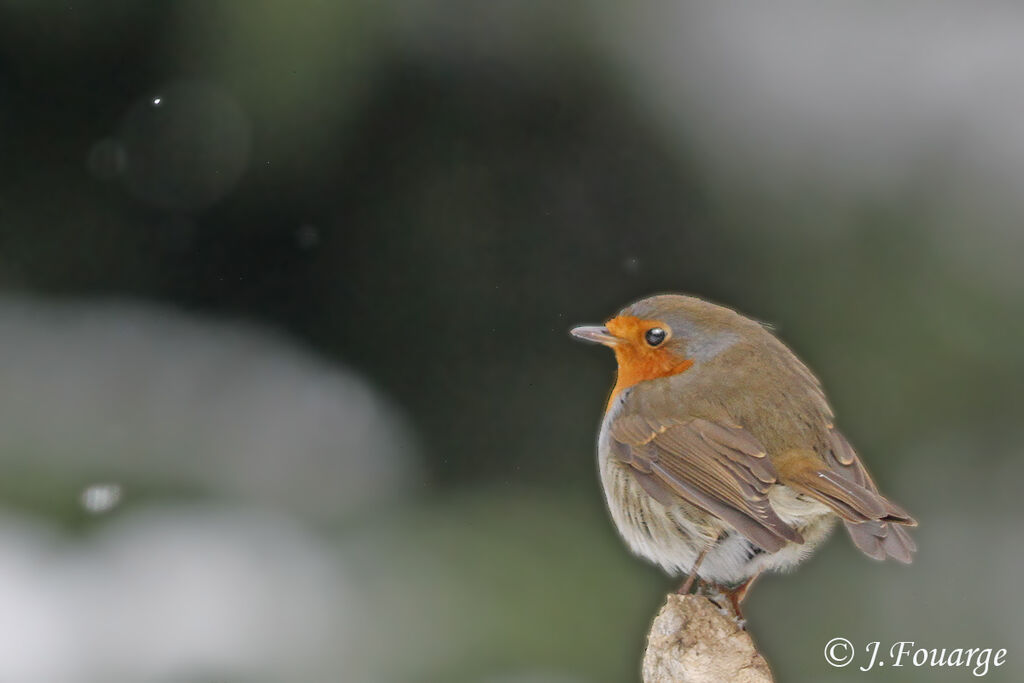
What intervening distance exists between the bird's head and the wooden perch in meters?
0.77

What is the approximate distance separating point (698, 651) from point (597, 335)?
35.4 inches

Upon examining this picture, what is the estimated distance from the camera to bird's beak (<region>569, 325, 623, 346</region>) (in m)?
2.63

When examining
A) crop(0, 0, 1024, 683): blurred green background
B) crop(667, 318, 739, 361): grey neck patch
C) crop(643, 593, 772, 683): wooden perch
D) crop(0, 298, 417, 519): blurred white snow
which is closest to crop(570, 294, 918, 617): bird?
crop(667, 318, 739, 361): grey neck patch

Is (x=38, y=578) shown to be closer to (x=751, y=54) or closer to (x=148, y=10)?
(x=148, y=10)

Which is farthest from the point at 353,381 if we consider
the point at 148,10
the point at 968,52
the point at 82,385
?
the point at 968,52

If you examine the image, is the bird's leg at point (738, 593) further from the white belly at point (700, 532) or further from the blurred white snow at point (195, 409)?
the blurred white snow at point (195, 409)

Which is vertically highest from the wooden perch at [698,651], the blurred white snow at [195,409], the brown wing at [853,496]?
the blurred white snow at [195,409]

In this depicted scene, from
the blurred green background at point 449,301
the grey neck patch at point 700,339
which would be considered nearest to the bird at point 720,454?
the grey neck patch at point 700,339

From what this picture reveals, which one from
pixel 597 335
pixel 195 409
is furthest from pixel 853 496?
pixel 195 409

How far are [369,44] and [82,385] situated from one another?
A: 1.50m

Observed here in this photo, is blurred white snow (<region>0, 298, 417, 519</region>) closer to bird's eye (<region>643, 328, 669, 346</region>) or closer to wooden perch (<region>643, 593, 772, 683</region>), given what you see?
bird's eye (<region>643, 328, 669, 346</region>)

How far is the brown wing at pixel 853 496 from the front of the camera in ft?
6.93

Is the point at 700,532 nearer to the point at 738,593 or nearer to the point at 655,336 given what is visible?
the point at 738,593

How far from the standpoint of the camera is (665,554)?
2523mm
